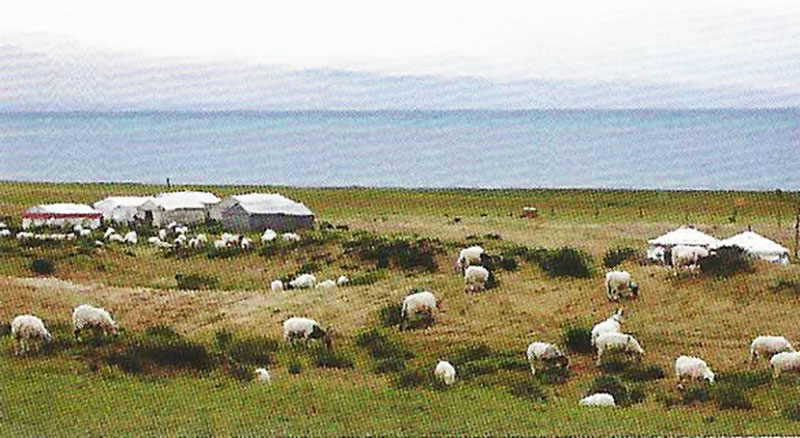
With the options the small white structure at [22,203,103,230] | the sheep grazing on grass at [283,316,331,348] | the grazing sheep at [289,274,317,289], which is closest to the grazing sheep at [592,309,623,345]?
the sheep grazing on grass at [283,316,331,348]

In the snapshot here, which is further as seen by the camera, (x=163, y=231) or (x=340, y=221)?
(x=340, y=221)

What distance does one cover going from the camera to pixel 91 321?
17.1 meters

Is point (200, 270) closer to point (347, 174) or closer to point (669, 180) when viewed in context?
point (669, 180)

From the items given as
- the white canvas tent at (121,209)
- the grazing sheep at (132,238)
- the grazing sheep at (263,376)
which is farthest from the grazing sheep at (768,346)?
the white canvas tent at (121,209)

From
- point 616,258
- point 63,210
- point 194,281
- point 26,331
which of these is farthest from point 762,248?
point 63,210

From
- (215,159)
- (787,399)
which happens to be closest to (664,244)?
(787,399)

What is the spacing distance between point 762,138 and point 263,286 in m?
133

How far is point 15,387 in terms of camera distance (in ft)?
44.1

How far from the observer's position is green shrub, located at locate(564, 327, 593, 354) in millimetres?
16500

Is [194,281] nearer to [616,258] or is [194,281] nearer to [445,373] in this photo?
[616,258]

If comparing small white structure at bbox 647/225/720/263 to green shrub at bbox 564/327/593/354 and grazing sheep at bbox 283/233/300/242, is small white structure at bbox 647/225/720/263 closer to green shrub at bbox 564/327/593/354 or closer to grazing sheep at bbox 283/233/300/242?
grazing sheep at bbox 283/233/300/242

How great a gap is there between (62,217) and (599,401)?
110 feet

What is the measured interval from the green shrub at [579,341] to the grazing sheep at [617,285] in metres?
2.66

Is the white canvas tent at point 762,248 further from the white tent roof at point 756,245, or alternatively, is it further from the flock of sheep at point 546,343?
the flock of sheep at point 546,343
